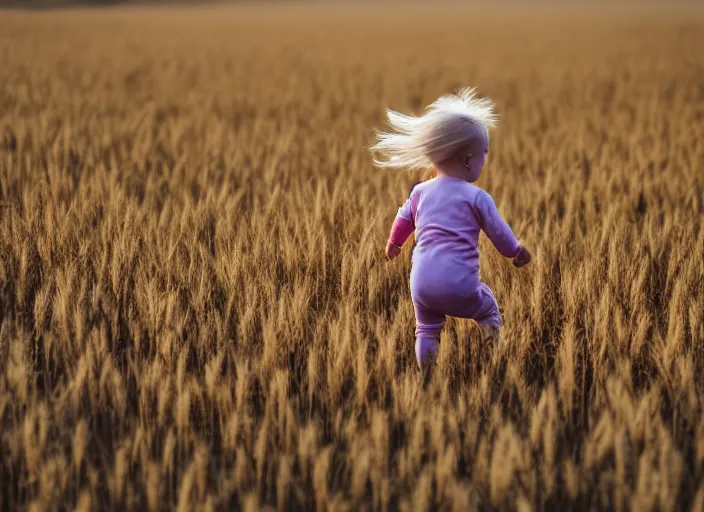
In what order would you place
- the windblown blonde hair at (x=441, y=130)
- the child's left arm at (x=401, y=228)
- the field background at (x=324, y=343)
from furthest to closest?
the child's left arm at (x=401, y=228), the windblown blonde hair at (x=441, y=130), the field background at (x=324, y=343)

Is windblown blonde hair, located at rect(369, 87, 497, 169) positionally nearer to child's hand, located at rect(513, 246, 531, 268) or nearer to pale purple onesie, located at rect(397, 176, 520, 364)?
pale purple onesie, located at rect(397, 176, 520, 364)

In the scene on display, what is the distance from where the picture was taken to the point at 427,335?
165 cm

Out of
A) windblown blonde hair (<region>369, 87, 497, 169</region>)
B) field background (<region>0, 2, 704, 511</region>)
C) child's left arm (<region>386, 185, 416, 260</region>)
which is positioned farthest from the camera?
child's left arm (<region>386, 185, 416, 260</region>)

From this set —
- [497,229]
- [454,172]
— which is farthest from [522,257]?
[454,172]

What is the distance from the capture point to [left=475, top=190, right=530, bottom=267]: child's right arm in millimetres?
1622

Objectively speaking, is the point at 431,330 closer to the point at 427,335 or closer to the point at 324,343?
the point at 427,335

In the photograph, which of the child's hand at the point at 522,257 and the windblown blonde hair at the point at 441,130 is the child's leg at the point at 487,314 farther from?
the windblown blonde hair at the point at 441,130

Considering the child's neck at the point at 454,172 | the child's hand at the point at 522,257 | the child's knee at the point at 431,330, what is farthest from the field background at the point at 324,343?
the child's neck at the point at 454,172

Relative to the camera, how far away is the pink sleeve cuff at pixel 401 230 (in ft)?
5.74

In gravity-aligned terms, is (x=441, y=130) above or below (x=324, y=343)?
above

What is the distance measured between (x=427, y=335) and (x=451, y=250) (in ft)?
0.66

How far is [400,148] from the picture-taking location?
1.67 metres

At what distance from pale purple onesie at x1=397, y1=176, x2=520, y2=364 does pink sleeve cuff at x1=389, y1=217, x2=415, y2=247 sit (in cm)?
8

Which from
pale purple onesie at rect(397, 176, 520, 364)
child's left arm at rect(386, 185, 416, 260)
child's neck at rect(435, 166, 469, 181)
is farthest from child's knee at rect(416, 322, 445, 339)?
child's neck at rect(435, 166, 469, 181)
